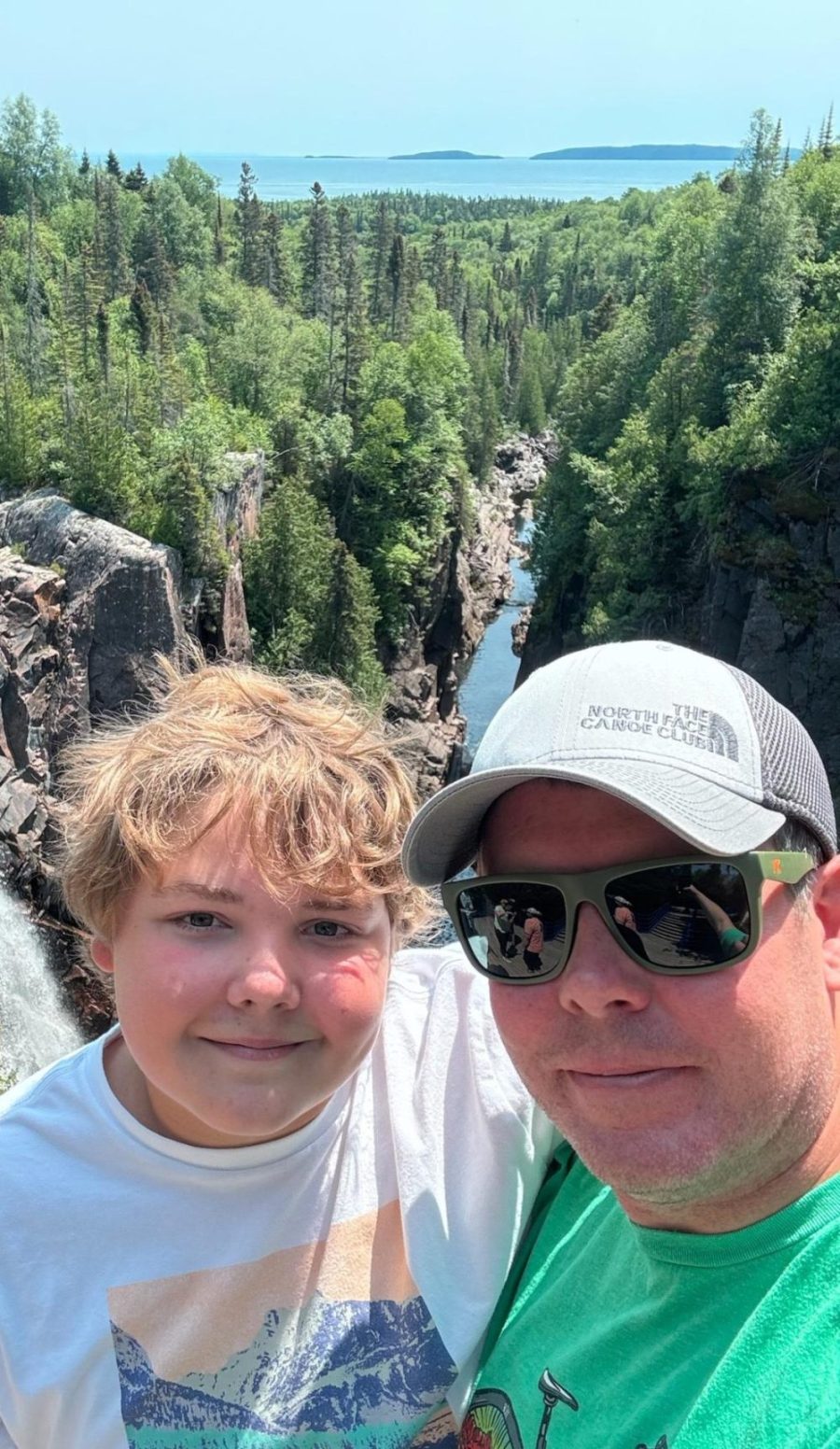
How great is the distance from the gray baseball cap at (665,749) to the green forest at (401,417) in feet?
108

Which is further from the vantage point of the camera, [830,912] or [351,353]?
[351,353]

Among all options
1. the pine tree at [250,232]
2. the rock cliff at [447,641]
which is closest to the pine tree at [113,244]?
the pine tree at [250,232]

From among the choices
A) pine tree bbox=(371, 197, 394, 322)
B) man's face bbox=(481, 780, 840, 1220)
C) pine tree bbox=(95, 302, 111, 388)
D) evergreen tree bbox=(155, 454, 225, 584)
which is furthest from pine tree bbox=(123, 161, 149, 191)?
man's face bbox=(481, 780, 840, 1220)

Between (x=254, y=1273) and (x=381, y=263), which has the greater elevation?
(x=381, y=263)

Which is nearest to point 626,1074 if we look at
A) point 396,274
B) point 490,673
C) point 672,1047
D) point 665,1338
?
point 672,1047

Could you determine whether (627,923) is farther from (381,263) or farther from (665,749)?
(381,263)

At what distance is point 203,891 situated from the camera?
8.23 feet

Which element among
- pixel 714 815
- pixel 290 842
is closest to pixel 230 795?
pixel 290 842

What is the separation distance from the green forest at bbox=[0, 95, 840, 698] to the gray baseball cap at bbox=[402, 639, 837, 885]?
32.9 metres

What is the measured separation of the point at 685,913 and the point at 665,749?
30 centimetres

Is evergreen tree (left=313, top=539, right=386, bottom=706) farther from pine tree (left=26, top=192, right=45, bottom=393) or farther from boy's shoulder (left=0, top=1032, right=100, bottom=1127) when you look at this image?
boy's shoulder (left=0, top=1032, right=100, bottom=1127)

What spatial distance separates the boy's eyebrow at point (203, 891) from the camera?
2.50 metres

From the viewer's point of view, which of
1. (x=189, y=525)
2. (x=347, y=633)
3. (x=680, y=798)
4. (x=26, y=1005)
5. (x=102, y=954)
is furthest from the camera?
(x=347, y=633)

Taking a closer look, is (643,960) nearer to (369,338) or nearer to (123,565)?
(123,565)
